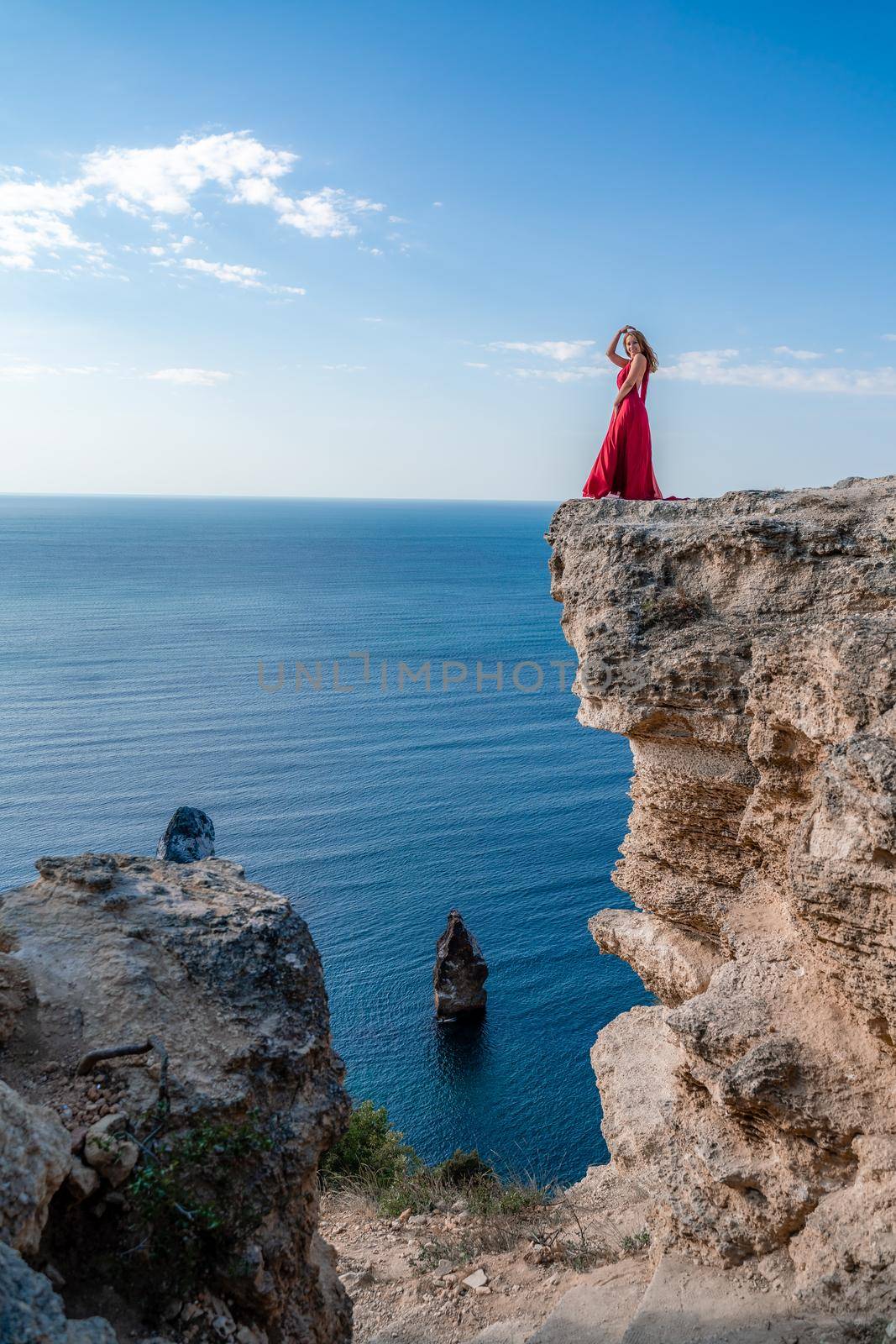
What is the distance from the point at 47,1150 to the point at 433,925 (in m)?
33.7

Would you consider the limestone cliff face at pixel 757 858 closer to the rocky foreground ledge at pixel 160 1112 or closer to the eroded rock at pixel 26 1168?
the rocky foreground ledge at pixel 160 1112

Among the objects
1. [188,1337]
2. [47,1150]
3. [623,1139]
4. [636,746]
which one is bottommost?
[623,1139]

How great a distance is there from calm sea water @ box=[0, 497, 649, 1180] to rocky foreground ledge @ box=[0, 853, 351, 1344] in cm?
2037

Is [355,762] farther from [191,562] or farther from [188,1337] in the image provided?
[191,562]

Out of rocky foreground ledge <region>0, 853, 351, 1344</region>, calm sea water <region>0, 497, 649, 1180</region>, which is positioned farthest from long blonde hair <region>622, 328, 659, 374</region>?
calm sea water <region>0, 497, 649, 1180</region>

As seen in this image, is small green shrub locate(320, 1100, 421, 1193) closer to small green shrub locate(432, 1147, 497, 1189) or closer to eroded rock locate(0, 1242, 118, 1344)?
small green shrub locate(432, 1147, 497, 1189)

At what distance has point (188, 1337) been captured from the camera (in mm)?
6461

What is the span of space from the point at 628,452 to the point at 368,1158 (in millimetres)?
15570

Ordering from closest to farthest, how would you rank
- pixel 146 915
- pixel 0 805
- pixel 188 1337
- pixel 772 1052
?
1. pixel 188 1337
2. pixel 146 915
3. pixel 772 1052
4. pixel 0 805

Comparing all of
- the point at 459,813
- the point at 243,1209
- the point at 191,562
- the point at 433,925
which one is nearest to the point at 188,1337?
the point at 243,1209

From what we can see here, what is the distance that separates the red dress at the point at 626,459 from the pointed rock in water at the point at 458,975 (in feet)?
71.8

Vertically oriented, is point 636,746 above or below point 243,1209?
above

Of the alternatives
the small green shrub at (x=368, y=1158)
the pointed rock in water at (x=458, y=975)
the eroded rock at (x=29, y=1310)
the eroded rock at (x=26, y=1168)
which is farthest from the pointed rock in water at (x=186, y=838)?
the eroded rock at (x=29, y=1310)

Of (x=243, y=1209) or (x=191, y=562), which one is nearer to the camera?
(x=243, y=1209)
